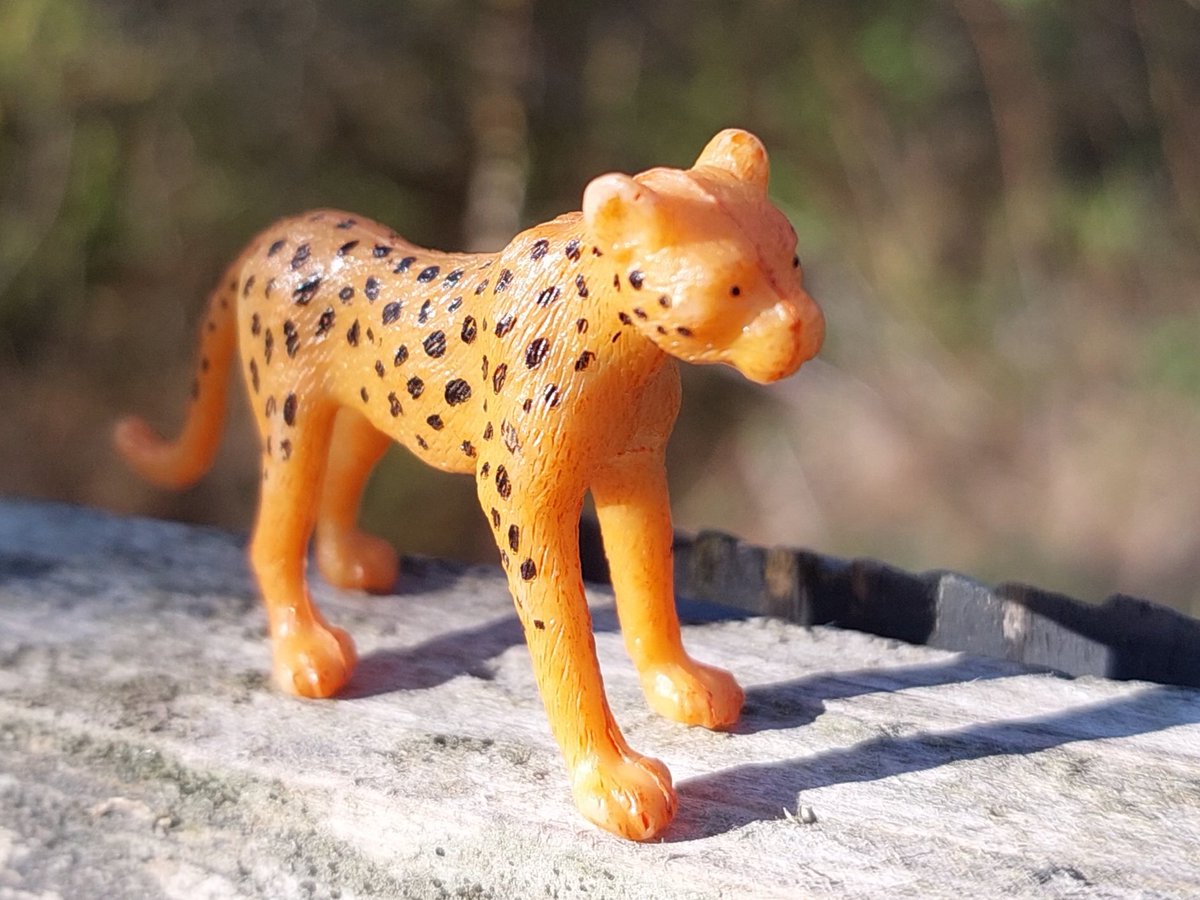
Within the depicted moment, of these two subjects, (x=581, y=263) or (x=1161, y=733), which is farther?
(x=1161, y=733)

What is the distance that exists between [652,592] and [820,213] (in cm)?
229

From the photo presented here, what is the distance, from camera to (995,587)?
57.8 inches

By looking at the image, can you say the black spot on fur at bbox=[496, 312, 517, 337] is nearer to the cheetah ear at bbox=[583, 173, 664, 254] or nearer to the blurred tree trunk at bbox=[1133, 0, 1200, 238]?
the cheetah ear at bbox=[583, 173, 664, 254]

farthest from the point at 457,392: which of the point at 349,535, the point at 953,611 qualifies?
the point at 953,611

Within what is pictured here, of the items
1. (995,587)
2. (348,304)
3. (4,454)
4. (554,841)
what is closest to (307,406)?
(348,304)

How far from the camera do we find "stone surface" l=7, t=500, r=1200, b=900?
3.47ft

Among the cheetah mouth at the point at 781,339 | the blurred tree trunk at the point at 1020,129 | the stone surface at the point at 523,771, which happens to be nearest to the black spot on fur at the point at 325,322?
the stone surface at the point at 523,771

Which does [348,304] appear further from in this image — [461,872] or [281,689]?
[461,872]

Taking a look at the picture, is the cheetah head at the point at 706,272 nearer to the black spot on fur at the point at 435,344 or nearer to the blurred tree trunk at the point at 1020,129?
the black spot on fur at the point at 435,344

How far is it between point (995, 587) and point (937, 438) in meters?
1.83

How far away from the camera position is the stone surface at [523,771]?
3.47 feet

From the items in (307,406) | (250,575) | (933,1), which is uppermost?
(933,1)

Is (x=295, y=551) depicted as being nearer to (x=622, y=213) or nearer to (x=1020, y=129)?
(x=622, y=213)

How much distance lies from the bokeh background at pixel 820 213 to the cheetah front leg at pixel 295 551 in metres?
1.75
